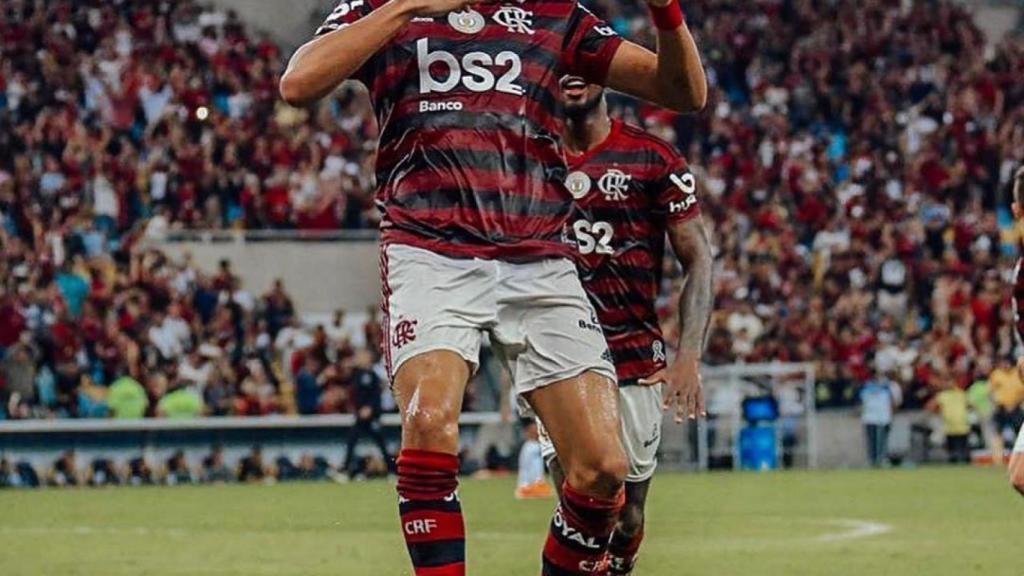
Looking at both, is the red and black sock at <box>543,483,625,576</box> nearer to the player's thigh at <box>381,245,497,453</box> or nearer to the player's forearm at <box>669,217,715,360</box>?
the player's thigh at <box>381,245,497,453</box>

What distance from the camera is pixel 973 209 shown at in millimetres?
34625

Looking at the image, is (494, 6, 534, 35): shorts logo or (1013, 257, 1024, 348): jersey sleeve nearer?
(494, 6, 534, 35): shorts logo

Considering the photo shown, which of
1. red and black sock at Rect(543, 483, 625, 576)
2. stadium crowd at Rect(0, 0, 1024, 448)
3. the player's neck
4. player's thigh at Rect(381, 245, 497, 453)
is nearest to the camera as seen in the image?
player's thigh at Rect(381, 245, 497, 453)

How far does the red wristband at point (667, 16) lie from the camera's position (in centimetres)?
696

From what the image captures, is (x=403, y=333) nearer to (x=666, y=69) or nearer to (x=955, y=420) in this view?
(x=666, y=69)

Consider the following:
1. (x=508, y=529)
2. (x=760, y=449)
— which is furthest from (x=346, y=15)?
(x=760, y=449)

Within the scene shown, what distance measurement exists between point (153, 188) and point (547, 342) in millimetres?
23505

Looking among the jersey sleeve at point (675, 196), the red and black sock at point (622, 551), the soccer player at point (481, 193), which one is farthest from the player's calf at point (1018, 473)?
the soccer player at point (481, 193)

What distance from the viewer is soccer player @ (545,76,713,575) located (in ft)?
30.9

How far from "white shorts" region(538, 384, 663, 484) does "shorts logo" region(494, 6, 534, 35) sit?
282 cm

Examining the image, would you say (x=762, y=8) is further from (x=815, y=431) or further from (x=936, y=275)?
(x=815, y=431)

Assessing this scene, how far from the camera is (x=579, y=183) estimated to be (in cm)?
947

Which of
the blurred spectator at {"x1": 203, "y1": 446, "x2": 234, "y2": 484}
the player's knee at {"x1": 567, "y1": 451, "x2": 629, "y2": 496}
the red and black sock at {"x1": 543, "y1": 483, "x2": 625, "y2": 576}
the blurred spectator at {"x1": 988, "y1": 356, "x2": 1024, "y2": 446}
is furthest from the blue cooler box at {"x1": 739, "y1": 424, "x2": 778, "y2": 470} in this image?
the player's knee at {"x1": 567, "y1": 451, "x2": 629, "y2": 496}

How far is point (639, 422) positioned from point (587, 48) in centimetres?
276
